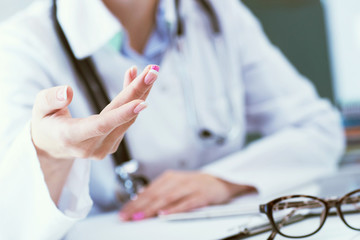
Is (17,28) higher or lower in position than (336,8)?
higher

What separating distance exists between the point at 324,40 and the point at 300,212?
3.00ft

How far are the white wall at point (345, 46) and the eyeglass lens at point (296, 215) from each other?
0.85 m

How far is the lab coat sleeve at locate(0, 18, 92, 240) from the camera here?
42 cm

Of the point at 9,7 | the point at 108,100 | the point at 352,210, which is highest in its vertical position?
the point at 9,7

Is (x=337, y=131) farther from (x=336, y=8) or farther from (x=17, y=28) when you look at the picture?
(x=17, y=28)

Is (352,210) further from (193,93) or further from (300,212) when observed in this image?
(193,93)

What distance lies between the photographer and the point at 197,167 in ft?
2.69

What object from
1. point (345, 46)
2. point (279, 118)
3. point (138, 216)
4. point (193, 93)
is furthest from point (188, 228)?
point (345, 46)

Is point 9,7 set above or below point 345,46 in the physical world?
above

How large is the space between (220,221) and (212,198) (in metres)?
0.12

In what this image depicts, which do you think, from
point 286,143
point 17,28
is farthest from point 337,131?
point 17,28

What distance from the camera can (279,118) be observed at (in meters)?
0.91

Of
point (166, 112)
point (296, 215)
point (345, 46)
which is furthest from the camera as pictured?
point (345, 46)

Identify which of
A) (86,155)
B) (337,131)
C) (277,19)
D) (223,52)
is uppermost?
(86,155)
